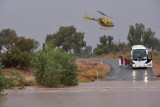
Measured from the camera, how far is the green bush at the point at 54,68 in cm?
2188

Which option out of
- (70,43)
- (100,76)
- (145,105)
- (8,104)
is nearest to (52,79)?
(8,104)

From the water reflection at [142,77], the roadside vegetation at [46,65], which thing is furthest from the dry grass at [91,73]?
the water reflection at [142,77]

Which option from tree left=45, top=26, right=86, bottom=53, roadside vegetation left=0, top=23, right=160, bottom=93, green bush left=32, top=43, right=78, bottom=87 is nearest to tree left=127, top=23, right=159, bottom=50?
roadside vegetation left=0, top=23, right=160, bottom=93

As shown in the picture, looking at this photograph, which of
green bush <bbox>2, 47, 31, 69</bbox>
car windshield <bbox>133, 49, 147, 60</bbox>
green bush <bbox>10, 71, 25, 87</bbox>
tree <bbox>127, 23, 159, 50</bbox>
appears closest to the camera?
green bush <bbox>10, 71, 25, 87</bbox>

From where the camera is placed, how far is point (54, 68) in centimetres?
2169

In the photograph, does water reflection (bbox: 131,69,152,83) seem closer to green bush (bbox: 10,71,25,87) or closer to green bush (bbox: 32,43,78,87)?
green bush (bbox: 32,43,78,87)

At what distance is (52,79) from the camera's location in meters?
22.0

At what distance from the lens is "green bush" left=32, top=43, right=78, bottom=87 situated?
21875 mm

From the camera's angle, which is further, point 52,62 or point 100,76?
point 100,76

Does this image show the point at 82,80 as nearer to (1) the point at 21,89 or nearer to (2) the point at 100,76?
(2) the point at 100,76

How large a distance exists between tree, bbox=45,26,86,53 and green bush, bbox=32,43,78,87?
86450 millimetres

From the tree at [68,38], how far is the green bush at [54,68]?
86.5 m

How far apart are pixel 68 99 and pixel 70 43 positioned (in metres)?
97.3

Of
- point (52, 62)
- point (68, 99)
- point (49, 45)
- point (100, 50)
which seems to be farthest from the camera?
point (100, 50)
